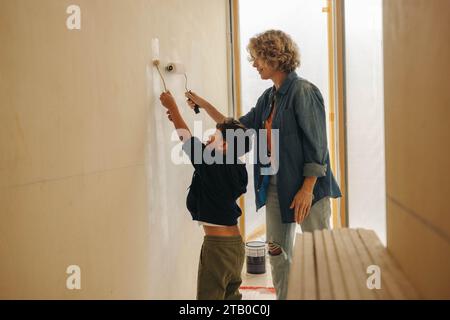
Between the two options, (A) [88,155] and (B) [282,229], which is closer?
(A) [88,155]

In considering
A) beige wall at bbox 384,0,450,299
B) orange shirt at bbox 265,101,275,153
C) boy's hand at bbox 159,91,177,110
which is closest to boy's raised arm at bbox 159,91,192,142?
boy's hand at bbox 159,91,177,110

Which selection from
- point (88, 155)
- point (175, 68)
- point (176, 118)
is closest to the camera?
point (88, 155)

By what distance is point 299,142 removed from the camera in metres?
1.97

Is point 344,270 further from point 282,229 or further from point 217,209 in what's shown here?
point 282,229

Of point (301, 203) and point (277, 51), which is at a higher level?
point (277, 51)

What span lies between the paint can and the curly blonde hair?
1.58 m

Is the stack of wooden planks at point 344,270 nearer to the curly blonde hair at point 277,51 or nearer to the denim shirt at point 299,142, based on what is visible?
the denim shirt at point 299,142

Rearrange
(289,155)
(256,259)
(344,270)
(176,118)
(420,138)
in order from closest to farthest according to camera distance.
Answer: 1. (420,138)
2. (344,270)
3. (176,118)
4. (289,155)
5. (256,259)

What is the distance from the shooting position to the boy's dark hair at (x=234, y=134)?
181 cm

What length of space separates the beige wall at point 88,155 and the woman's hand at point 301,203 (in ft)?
1.80

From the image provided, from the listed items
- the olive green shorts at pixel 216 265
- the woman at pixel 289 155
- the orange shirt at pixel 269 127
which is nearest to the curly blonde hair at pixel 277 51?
the woman at pixel 289 155

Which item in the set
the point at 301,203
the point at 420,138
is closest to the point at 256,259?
the point at 301,203

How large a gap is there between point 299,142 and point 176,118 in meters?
0.62
